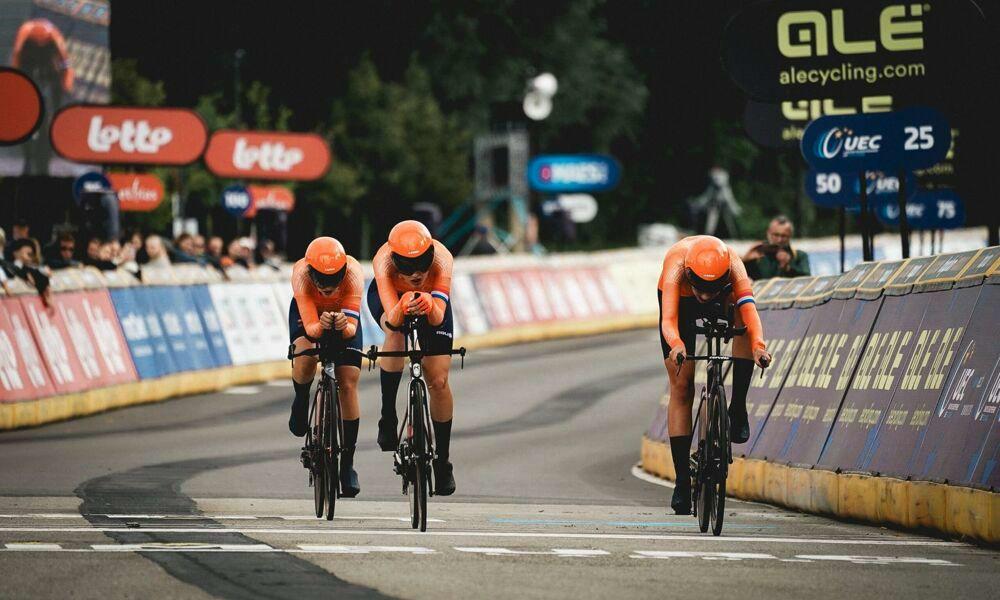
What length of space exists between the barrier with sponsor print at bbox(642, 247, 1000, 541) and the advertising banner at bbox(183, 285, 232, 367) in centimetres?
1150

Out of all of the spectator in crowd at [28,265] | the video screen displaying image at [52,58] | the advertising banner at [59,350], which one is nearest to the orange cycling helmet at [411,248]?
the advertising banner at [59,350]

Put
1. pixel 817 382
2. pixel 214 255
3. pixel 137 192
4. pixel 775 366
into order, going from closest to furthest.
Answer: pixel 817 382
pixel 775 366
pixel 214 255
pixel 137 192

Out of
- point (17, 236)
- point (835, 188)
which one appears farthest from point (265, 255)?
point (835, 188)

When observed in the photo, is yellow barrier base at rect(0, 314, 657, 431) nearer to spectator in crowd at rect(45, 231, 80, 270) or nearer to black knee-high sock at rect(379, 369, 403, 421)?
spectator in crowd at rect(45, 231, 80, 270)

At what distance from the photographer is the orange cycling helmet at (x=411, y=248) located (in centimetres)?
1177

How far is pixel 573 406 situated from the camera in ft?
81.1

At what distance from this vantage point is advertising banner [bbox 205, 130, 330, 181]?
127 feet

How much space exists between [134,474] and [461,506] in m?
3.40

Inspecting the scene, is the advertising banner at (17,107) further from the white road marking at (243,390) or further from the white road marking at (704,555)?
the white road marking at (704,555)

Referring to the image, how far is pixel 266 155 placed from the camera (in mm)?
39000

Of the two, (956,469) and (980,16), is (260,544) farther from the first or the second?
(980,16)

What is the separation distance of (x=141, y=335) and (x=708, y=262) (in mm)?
13703

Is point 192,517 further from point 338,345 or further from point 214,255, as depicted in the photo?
point 214,255

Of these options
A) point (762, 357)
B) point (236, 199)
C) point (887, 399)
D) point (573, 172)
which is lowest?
point (887, 399)
